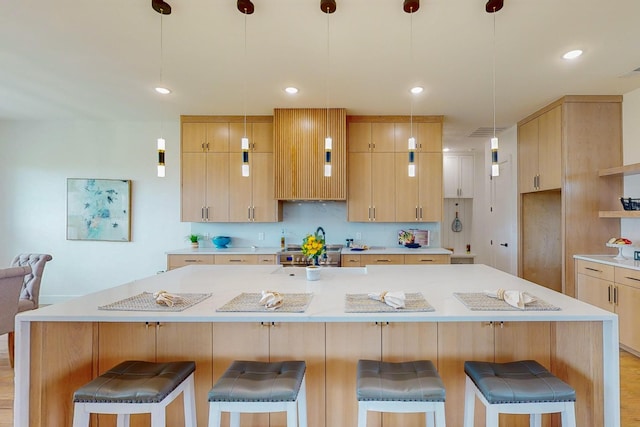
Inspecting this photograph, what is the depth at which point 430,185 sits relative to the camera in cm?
432

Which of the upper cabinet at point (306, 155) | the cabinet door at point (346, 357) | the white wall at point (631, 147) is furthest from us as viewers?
the upper cabinet at point (306, 155)

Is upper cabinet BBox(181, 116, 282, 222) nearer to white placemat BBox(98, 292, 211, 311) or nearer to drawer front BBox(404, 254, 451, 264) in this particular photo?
drawer front BBox(404, 254, 451, 264)

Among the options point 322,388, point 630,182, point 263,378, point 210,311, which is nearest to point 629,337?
point 630,182

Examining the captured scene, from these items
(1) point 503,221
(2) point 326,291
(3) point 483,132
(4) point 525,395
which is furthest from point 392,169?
(4) point 525,395

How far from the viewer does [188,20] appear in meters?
2.26

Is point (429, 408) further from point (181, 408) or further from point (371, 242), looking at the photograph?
point (371, 242)

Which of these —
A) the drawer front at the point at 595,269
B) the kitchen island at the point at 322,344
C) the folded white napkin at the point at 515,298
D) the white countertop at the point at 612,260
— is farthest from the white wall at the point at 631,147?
the folded white napkin at the point at 515,298

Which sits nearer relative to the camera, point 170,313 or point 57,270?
point 170,313

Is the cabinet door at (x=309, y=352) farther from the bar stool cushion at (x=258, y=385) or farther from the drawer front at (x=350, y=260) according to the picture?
the drawer front at (x=350, y=260)

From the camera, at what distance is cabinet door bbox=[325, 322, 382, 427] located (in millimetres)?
1746

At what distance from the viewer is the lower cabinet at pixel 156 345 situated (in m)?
1.76

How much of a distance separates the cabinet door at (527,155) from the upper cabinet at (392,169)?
128 cm

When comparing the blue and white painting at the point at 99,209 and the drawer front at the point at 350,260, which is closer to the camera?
the drawer front at the point at 350,260

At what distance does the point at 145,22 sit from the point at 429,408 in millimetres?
2992
